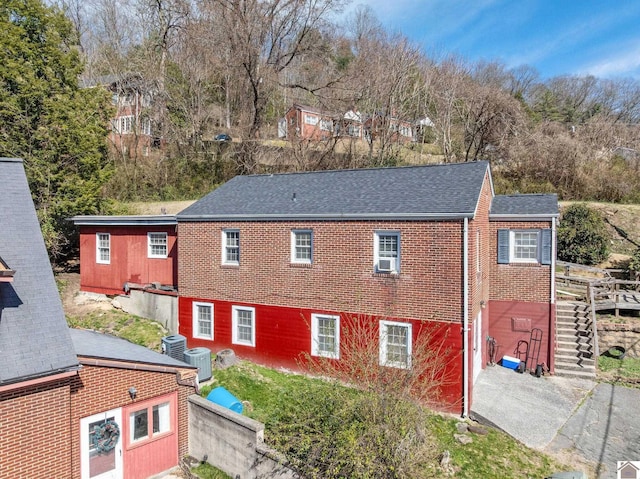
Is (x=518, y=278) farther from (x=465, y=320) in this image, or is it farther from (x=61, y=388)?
(x=61, y=388)

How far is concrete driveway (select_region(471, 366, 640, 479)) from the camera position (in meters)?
11.1

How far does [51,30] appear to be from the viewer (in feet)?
76.1

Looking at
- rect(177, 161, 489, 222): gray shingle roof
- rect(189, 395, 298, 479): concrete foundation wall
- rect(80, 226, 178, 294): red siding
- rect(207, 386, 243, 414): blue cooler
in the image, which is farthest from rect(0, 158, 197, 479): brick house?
rect(80, 226, 178, 294): red siding

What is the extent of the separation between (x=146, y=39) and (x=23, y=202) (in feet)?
95.4

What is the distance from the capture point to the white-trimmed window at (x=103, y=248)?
68.2ft

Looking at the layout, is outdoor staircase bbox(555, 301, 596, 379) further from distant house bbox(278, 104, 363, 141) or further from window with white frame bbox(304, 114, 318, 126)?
window with white frame bbox(304, 114, 318, 126)

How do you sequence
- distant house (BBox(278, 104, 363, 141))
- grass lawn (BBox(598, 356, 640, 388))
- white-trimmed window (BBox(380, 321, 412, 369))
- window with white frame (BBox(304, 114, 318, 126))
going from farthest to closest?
window with white frame (BBox(304, 114, 318, 126))
distant house (BBox(278, 104, 363, 141))
grass lawn (BBox(598, 356, 640, 388))
white-trimmed window (BBox(380, 321, 412, 369))

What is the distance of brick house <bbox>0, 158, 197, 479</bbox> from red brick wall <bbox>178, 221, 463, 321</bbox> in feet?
16.2

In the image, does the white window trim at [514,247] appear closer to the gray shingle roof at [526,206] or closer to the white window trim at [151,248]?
the gray shingle roof at [526,206]

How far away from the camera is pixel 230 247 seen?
16844mm

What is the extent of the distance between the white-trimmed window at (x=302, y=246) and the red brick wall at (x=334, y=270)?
0.18m

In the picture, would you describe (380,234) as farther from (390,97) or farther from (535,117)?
(535,117)

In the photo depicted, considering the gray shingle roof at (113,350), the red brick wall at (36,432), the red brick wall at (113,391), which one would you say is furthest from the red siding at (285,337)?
the red brick wall at (36,432)

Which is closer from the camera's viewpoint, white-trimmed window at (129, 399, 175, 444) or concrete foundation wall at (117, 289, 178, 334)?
white-trimmed window at (129, 399, 175, 444)
